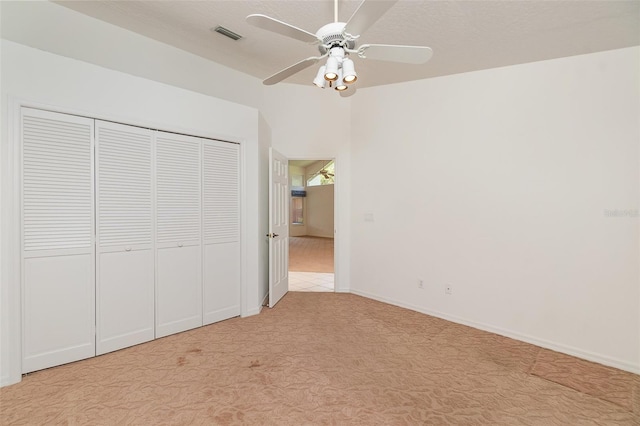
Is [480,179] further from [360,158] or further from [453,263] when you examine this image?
[360,158]

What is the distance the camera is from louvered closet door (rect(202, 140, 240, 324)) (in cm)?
339

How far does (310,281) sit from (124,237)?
330cm

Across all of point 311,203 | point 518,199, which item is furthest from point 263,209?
point 311,203

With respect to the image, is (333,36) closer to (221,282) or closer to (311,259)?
(221,282)

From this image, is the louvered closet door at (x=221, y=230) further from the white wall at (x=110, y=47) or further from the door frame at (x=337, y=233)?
the door frame at (x=337, y=233)

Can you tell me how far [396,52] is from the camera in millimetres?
1879

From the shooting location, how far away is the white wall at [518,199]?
8.75 feet

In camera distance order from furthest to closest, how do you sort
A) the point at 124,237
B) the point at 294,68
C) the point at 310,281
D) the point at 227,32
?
the point at 310,281
the point at 227,32
the point at 124,237
the point at 294,68

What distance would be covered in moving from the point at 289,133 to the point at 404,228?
7.40 ft

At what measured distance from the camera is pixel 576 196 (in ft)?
9.31

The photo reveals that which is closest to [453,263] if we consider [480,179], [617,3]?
[480,179]

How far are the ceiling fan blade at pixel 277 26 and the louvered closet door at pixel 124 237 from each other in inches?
76.5

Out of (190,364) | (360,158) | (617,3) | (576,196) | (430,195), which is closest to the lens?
(617,3)

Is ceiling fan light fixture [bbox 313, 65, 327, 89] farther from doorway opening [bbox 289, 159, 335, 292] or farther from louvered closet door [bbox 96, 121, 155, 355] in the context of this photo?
doorway opening [bbox 289, 159, 335, 292]
